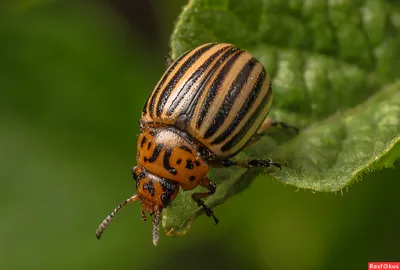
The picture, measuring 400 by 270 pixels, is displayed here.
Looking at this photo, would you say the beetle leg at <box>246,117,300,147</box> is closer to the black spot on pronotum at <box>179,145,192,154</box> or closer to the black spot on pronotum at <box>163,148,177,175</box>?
the black spot on pronotum at <box>179,145,192,154</box>

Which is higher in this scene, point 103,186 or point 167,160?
point 167,160

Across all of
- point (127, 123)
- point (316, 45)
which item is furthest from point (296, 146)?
point (127, 123)

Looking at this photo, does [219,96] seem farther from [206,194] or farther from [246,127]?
[206,194]

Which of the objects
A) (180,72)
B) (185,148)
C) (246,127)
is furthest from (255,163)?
(180,72)

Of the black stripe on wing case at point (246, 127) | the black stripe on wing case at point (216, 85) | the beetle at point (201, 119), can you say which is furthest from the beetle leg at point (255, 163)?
the black stripe on wing case at point (216, 85)

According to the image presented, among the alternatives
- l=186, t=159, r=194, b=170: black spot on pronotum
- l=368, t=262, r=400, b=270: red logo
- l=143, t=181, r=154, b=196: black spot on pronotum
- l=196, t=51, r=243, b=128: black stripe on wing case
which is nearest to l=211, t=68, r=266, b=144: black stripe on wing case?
l=196, t=51, r=243, b=128: black stripe on wing case

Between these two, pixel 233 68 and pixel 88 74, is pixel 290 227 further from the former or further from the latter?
pixel 88 74
